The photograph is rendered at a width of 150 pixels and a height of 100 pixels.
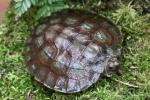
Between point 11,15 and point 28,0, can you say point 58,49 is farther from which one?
point 11,15

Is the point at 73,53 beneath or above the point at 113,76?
above

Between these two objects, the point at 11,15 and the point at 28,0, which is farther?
the point at 11,15

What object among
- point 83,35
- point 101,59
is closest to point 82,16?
point 83,35

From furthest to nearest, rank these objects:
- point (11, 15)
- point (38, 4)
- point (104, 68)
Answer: point (11, 15), point (38, 4), point (104, 68)
